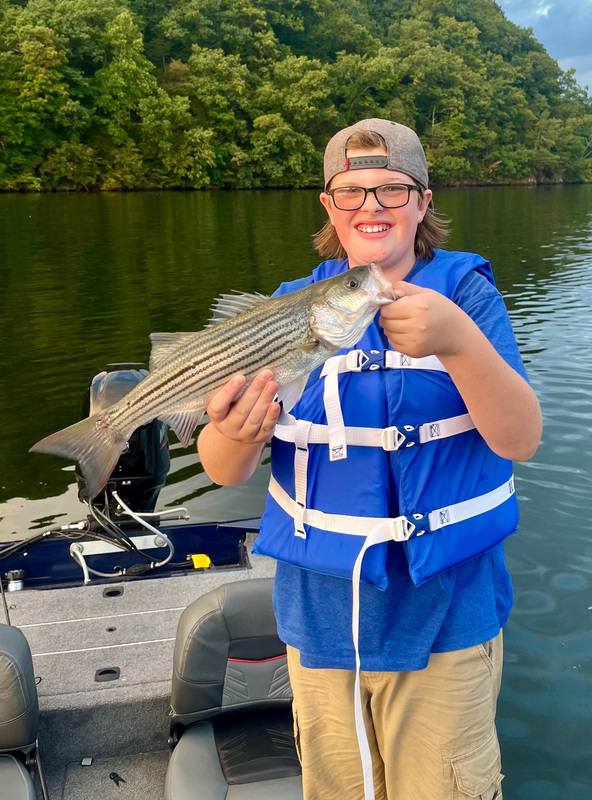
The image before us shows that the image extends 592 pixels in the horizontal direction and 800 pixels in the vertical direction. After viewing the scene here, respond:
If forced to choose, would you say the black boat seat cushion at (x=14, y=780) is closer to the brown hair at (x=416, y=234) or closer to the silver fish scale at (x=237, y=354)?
the silver fish scale at (x=237, y=354)

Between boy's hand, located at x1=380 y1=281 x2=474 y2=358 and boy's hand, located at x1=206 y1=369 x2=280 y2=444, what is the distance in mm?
541

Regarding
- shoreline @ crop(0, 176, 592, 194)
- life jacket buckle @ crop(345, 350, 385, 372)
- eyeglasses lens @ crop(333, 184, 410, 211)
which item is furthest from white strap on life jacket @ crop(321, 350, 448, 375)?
shoreline @ crop(0, 176, 592, 194)

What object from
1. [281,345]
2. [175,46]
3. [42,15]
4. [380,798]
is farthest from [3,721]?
[175,46]

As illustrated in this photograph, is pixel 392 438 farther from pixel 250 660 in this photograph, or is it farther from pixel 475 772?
pixel 250 660

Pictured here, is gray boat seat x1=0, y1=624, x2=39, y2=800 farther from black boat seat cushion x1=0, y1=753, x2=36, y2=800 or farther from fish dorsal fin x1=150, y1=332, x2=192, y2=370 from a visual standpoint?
fish dorsal fin x1=150, y1=332, x2=192, y2=370

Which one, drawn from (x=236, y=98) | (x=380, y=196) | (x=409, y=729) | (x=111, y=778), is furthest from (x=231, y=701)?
(x=236, y=98)

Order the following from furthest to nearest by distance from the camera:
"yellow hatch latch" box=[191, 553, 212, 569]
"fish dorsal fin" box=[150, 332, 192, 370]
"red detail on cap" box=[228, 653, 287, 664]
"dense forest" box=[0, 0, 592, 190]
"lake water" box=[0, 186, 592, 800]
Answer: "dense forest" box=[0, 0, 592, 190], "lake water" box=[0, 186, 592, 800], "yellow hatch latch" box=[191, 553, 212, 569], "red detail on cap" box=[228, 653, 287, 664], "fish dorsal fin" box=[150, 332, 192, 370]

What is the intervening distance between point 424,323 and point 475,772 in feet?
5.37

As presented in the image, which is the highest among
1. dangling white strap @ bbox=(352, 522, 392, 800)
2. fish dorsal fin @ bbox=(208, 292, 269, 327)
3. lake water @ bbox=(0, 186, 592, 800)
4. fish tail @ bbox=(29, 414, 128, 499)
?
fish dorsal fin @ bbox=(208, 292, 269, 327)

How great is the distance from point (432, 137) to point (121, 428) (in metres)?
93.9

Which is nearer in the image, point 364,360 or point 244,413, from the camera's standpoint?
point 244,413

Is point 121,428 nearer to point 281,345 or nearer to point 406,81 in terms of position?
point 281,345

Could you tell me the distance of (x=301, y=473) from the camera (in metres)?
2.76

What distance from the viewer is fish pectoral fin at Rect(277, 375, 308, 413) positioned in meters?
2.72
